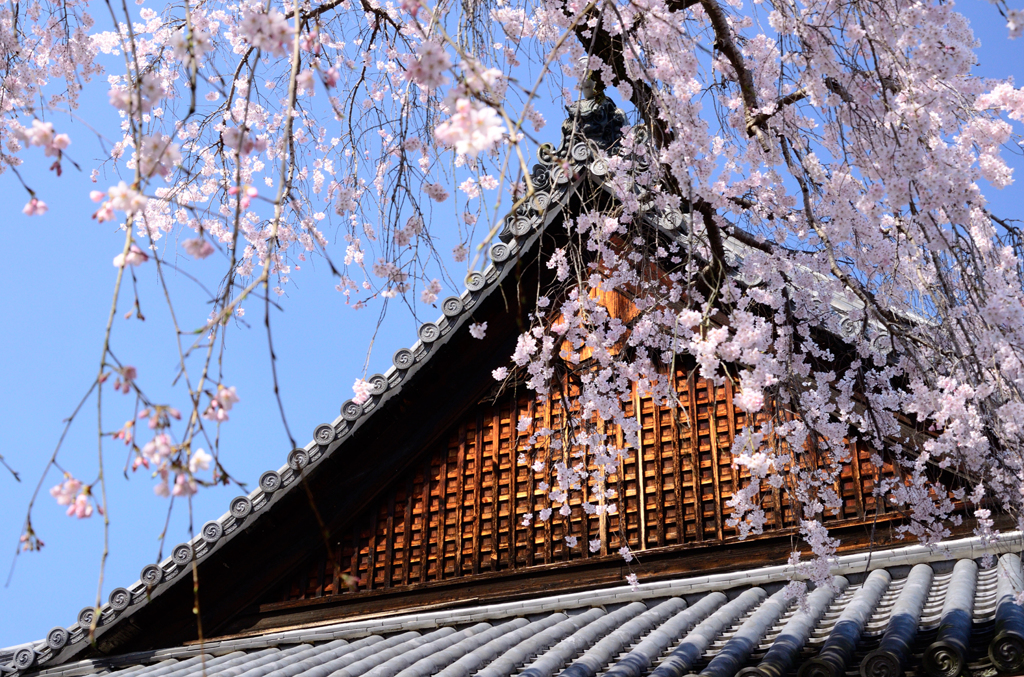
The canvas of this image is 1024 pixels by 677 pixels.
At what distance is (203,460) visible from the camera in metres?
2.58

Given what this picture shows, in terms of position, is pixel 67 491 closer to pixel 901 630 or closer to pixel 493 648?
pixel 493 648

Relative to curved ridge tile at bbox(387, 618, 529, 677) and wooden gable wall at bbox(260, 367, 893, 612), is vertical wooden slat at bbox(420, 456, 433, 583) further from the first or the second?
curved ridge tile at bbox(387, 618, 529, 677)

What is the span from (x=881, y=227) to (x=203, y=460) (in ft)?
11.2

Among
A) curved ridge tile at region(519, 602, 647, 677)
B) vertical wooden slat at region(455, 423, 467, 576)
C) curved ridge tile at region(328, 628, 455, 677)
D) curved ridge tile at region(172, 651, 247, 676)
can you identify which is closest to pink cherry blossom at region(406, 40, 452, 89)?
curved ridge tile at region(519, 602, 647, 677)

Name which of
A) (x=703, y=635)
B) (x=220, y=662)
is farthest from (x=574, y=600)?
(x=220, y=662)

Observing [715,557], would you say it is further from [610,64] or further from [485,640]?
[610,64]

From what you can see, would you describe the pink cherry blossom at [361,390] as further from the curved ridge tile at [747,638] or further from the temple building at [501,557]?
the curved ridge tile at [747,638]

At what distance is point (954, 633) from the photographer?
3631 millimetres

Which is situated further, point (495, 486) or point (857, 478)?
point (495, 486)

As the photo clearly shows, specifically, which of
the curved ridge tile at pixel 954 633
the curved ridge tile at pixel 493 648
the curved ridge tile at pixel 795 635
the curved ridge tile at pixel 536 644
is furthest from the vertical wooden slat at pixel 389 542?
the curved ridge tile at pixel 954 633

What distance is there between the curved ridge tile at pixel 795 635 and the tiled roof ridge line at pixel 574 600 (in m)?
0.17

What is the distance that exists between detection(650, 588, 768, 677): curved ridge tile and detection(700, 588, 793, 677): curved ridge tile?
0.11 m

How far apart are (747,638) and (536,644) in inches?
49.4

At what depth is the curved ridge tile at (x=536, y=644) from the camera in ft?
15.1
